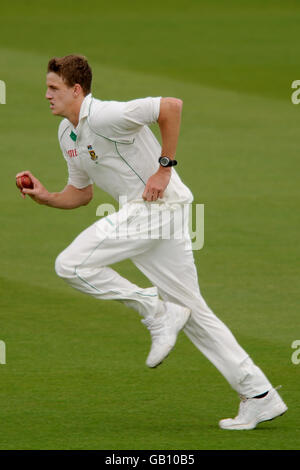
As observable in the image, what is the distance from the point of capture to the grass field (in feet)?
25.0

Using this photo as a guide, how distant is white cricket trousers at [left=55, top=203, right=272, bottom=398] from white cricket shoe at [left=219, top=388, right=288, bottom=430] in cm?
6

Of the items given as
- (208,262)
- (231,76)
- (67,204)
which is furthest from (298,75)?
(67,204)

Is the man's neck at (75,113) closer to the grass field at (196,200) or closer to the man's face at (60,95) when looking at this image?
the man's face at (60,95)

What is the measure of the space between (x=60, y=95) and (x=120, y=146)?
491mm

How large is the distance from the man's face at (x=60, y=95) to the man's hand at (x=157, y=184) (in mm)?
692

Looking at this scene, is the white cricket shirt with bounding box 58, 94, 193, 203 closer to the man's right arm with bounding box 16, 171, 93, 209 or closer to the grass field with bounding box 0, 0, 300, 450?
the man's right arm with bounding box 16, 171, 93, 209

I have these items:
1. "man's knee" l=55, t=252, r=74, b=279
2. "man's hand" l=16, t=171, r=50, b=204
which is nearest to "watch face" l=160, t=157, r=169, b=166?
"man's knee" l=55, t=252, r=74, b=279

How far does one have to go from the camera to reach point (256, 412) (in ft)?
24.1

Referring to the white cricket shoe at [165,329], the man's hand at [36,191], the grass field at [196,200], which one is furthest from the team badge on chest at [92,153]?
the grass field at [196,200]

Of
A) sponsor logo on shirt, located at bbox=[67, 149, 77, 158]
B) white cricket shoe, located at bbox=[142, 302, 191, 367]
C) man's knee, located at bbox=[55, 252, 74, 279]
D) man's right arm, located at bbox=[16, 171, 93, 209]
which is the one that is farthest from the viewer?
man's right arm, located at bbox=[16, 171, 93, 209]

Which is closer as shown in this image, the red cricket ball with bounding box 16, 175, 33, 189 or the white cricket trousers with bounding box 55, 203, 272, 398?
the white cricket trousers with bounding box 55, 203, 272, 398

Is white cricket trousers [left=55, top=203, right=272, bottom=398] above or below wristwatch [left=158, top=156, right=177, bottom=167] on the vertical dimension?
below

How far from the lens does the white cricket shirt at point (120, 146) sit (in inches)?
277

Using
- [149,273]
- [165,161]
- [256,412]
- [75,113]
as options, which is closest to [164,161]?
[165,161]
